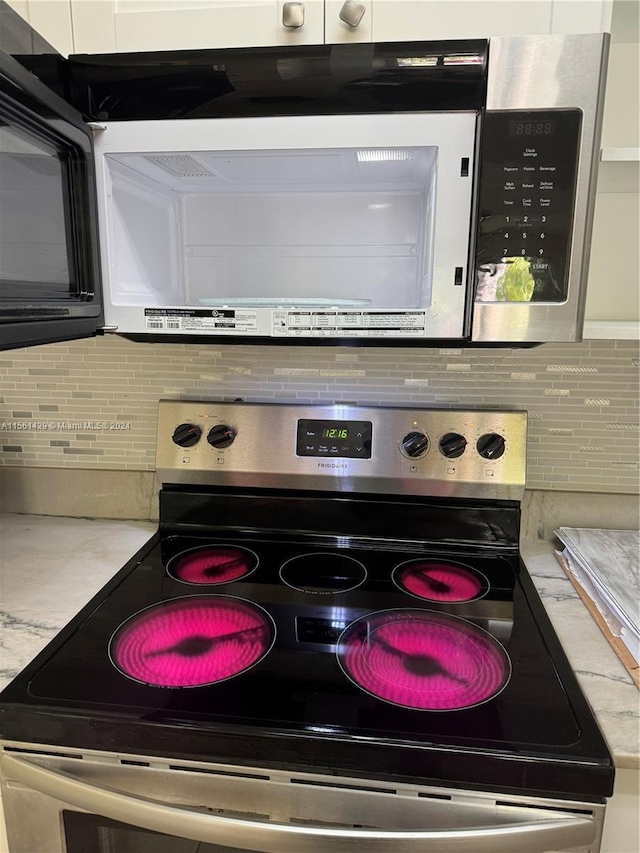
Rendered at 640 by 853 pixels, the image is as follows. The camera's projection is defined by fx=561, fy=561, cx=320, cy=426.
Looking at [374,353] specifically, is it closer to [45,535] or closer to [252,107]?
[252,107]

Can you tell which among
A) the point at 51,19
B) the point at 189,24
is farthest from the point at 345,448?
the point at 51,19

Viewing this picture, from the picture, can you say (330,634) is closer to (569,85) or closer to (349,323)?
(349,323)

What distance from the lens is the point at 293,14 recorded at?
781 millimetres

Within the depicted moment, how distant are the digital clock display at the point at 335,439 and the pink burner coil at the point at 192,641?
319 mm

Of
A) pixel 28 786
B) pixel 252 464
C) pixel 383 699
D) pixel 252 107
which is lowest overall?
pixel 28 786

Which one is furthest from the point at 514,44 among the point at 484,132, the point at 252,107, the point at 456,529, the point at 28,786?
the point at 28,786

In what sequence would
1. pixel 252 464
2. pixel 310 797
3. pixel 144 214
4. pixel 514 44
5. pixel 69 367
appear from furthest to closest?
pixel 69 367
pixel 252 464
pixel 144 214
pixel 514 44
pixel 310 797

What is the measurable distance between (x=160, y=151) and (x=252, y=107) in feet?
0.50

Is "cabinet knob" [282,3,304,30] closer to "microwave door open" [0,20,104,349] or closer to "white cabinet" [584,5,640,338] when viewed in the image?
"microwave door open" [0,20,104,349]

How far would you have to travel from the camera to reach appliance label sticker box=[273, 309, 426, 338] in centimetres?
83

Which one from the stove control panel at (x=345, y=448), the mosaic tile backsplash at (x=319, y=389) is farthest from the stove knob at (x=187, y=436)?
the mosaic tile backsplash at (x=319, y=389)

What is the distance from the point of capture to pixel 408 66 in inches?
29.7

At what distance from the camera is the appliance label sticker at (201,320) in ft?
2.80

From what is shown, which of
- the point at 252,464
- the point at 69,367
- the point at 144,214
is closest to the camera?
the point at 144,214
